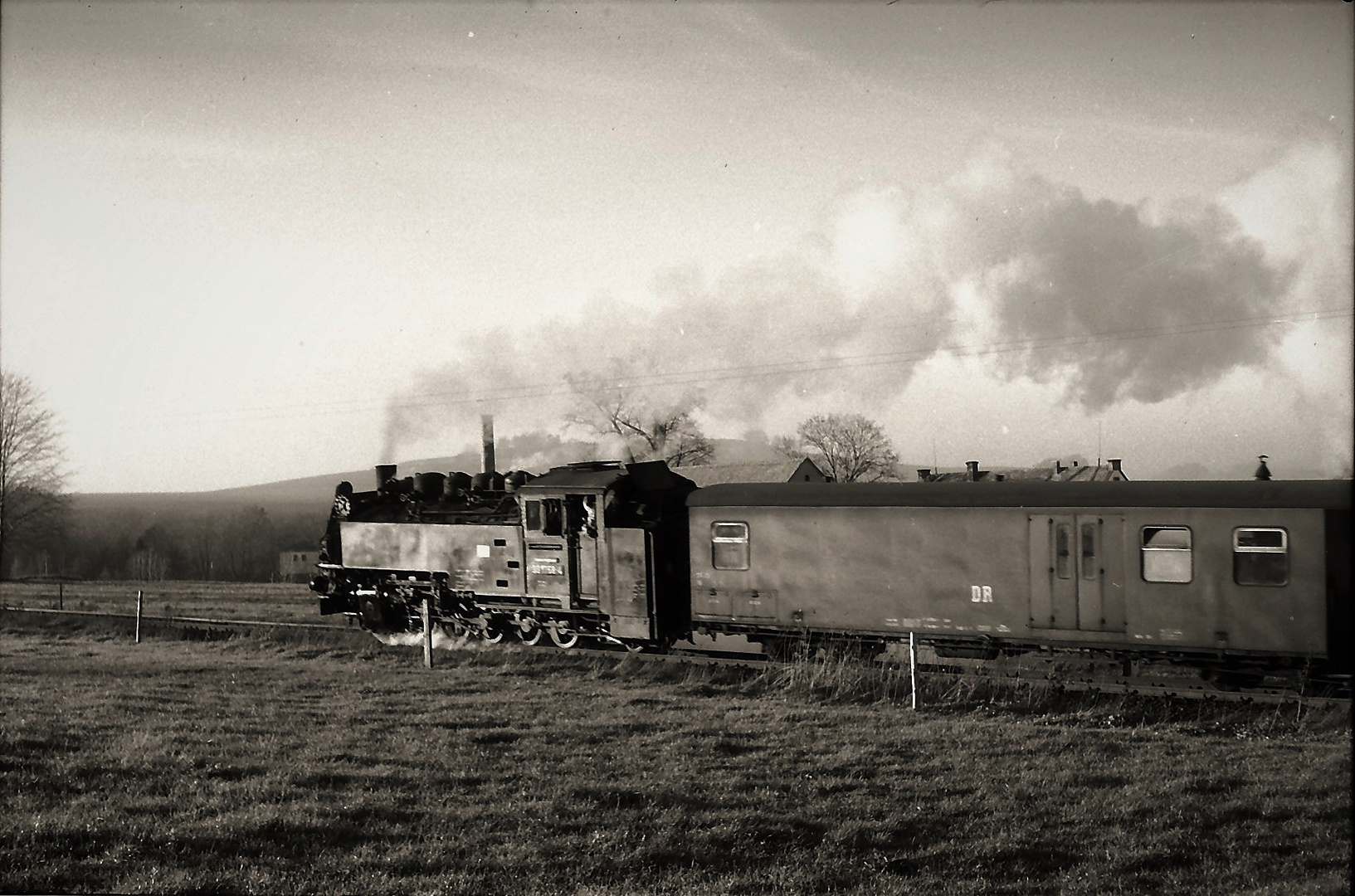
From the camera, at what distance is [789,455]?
5016cm

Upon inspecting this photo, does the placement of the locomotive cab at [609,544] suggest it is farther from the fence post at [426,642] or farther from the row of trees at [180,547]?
the row of trees at [180,547]

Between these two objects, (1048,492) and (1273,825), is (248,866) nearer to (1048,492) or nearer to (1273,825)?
(1273,825)

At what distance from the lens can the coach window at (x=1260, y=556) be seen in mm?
11516

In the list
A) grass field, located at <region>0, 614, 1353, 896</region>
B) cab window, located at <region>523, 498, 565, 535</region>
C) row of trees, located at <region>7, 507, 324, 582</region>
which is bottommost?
row of trees, located at <region>7, 507, 324, 582</region>

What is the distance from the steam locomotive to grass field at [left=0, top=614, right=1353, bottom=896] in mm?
1433

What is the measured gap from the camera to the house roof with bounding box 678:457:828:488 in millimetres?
39125

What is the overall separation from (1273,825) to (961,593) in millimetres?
6995

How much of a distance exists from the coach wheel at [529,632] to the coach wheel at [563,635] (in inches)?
10.8

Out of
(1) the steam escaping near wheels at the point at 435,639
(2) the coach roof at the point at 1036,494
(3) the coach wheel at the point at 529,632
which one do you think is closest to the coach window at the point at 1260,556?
(2) the coach roof at the point at 1036,494

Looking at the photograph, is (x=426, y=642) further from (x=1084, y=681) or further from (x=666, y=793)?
(x=1084, y=681)

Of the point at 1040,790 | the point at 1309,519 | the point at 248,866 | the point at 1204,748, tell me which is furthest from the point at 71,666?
the point at 1309,519

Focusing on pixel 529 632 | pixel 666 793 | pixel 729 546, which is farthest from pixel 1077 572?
pixel 529 632

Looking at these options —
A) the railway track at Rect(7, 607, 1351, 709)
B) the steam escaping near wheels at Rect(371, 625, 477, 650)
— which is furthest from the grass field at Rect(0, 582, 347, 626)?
the railway track at Rect(7, 607, 1351, 709)

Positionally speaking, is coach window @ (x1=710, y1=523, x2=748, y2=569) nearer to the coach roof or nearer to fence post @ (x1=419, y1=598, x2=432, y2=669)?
the coach roof
